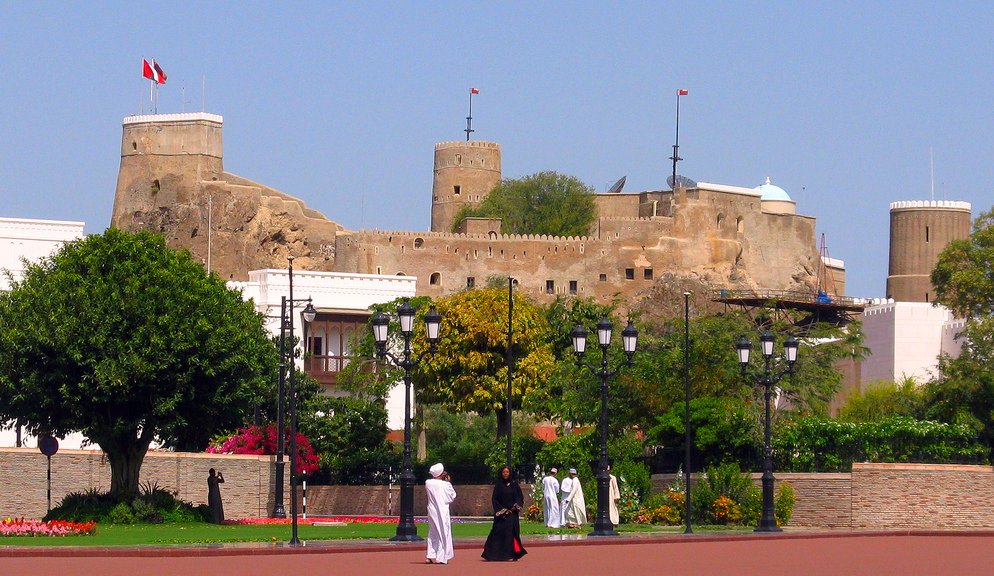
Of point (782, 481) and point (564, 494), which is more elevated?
point (782, 481)

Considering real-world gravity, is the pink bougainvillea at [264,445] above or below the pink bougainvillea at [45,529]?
above

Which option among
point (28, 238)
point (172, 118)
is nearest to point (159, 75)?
point (172, 118)

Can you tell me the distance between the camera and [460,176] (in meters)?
115

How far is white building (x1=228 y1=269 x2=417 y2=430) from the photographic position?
204 ft

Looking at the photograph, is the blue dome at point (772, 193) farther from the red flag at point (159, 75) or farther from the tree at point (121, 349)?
the tree at point (121, 349)

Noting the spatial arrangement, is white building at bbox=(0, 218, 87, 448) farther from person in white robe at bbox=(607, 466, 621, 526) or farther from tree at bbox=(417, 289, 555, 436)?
person in white robe at bbox=(607, 466, 621, 526)

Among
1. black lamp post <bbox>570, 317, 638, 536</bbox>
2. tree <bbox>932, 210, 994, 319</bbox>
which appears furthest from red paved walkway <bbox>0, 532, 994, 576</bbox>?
tree <bbox>932, 210, 994, 319</bbox>

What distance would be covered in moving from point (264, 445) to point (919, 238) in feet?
215

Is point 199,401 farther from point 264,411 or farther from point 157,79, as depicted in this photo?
point 157,79

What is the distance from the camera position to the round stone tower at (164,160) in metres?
101

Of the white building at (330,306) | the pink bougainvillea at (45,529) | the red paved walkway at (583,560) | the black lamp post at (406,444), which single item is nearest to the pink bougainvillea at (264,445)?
the white building at (330,306)

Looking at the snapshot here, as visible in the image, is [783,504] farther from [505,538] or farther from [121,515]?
[505,538]

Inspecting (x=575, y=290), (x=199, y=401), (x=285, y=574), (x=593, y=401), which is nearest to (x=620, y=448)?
(x=593, y=401)

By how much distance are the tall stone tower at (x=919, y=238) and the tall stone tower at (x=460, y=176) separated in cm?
→ 2357
